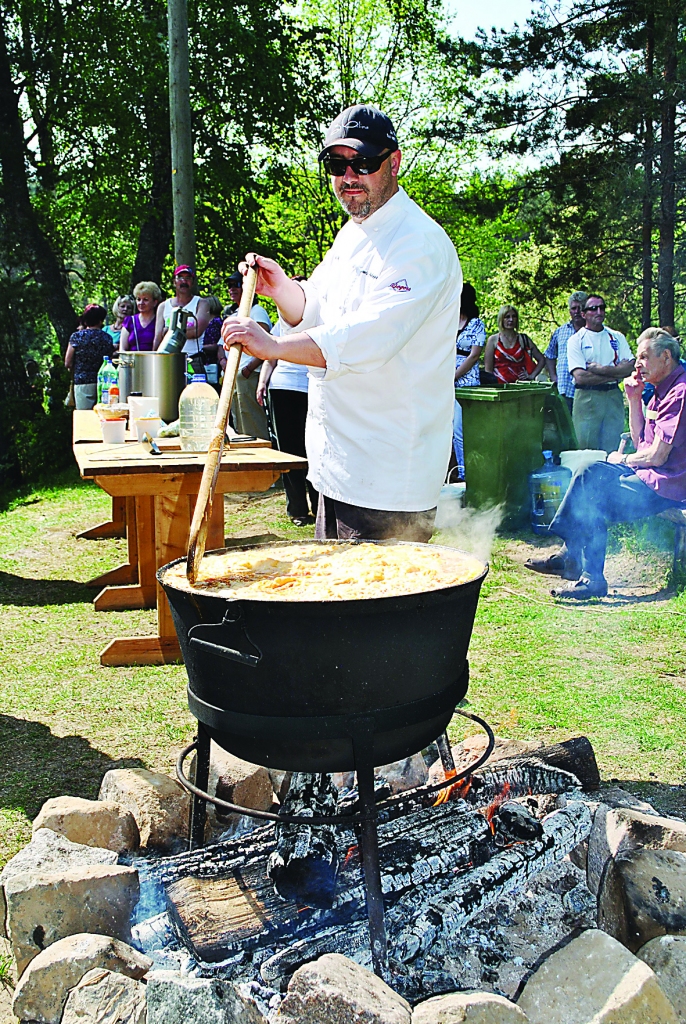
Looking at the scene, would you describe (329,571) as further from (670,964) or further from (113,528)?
(113,528)

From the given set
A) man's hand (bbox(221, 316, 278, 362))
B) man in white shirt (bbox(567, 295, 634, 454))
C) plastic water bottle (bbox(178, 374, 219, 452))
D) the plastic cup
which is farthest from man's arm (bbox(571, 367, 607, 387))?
man's hand (bbox(221, 316, 278, 362))

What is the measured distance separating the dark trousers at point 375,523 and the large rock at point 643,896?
129 centimetres

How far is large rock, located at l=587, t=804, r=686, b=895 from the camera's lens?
2625mm

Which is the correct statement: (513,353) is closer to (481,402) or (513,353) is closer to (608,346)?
(608,346)

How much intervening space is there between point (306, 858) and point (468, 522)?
569 centimetres

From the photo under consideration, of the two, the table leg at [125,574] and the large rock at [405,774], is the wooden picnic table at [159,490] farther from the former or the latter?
the large rock at [405,774]

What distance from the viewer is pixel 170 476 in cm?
458

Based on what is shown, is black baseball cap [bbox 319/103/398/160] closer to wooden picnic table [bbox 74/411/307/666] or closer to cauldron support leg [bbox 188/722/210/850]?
wooden picnic table [bbox 74/411/307/666]

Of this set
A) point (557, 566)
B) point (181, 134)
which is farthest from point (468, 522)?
point (181, 134)

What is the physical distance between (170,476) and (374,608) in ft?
8.83

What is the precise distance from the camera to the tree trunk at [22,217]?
607 inches

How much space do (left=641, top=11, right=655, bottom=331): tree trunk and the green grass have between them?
7.08 metres

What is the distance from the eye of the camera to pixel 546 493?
768cm

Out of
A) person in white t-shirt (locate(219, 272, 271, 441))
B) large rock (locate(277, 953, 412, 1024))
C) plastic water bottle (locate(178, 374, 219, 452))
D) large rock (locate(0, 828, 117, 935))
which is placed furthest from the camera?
person in white t-shirt (locate(219, 272, 271, 441))
